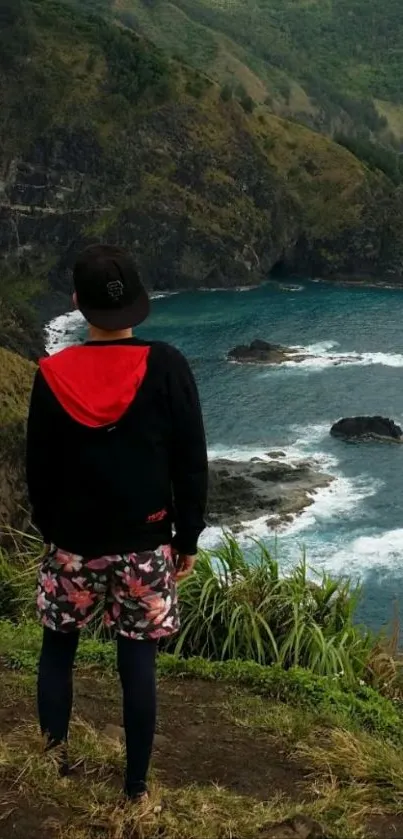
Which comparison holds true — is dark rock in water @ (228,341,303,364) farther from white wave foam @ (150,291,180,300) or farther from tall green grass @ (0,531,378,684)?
tall green grass @ (0,531,378,684)

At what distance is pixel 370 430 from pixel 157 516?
39.6 meters

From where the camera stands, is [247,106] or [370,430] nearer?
[370,430]

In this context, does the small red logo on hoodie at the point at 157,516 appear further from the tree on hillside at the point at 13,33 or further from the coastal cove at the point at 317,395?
the tree on hillside at the point at 13,33

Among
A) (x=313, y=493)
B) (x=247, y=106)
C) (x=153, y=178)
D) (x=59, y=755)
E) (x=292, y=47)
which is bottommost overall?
(x=313, y=493)

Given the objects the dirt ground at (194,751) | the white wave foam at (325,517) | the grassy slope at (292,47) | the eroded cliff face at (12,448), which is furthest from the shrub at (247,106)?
the dirt ground at (194,751)

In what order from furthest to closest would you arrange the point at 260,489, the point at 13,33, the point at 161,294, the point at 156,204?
the point at 13,33
the point at 156,204
the point at 161,294
the point at 260,489

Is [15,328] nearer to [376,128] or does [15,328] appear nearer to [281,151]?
[281,151]

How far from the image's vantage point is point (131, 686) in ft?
12.4

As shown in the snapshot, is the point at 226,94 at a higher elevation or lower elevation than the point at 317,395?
higher

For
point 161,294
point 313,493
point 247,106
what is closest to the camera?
point 313,493

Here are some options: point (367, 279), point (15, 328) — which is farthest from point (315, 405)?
point (367, 279)

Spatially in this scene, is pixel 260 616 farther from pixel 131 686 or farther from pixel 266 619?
pixel 131 686

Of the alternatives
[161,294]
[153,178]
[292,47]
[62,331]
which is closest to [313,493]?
[62,331]

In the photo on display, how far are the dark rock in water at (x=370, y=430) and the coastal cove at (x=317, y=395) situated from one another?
0.75 m
